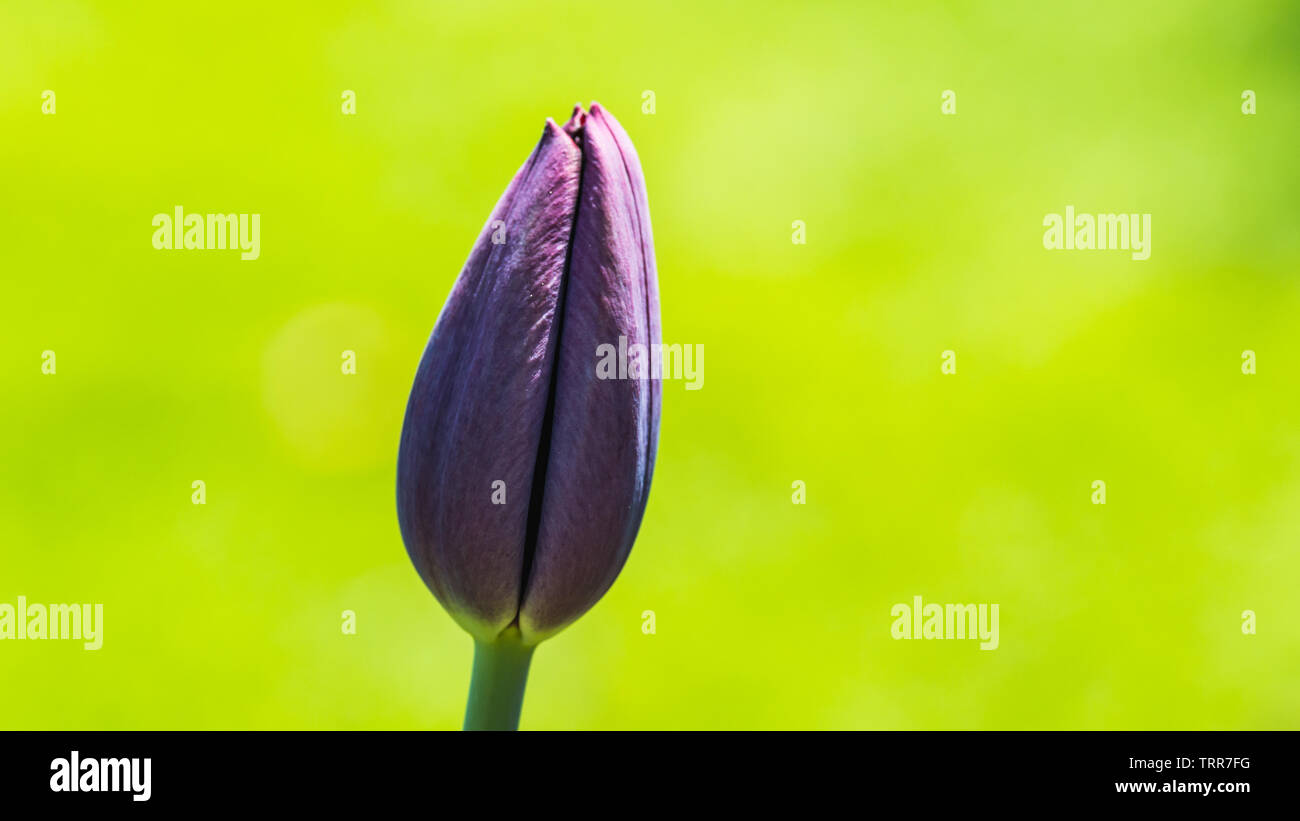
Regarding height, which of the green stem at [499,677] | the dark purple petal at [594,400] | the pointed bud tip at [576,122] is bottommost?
the green stem at [499,677]

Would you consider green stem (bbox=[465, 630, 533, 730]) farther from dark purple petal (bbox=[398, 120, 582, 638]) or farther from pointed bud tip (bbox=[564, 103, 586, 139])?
pointed bud tip (bbox=[564, 103, 586, 139])

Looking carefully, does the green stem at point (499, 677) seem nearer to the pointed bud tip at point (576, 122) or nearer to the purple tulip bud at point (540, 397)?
the purple tulip bud at point (540, 397)

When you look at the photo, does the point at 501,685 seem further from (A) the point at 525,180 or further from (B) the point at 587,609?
(A) the point at 525,180

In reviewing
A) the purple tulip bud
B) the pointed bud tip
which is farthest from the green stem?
the pointed bud tip

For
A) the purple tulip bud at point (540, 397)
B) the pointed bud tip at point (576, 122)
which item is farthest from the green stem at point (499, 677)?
the pointed bud tip at point (576, 122)

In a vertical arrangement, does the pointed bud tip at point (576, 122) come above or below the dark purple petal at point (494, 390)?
above

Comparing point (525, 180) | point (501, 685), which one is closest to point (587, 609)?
point (501, 685)
